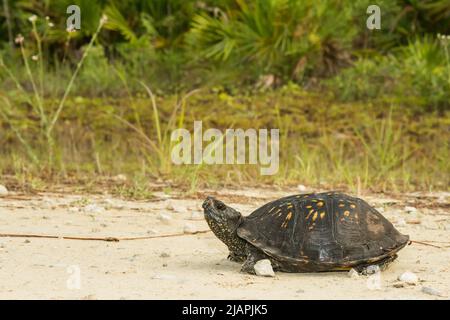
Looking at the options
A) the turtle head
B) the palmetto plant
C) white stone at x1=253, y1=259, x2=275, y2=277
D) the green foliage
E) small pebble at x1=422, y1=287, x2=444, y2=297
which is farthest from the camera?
the palmetto plant

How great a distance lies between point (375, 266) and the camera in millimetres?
4367

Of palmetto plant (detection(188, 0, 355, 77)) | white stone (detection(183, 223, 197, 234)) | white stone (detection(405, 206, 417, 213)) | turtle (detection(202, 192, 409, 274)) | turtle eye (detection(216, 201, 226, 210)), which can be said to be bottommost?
white stone (detection(405, 206, 417, 213))

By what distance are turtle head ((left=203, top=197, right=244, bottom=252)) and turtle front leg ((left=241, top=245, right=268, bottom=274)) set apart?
0.40 feet

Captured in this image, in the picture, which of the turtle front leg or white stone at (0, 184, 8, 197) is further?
white stone at (0, 184, 8, 197)

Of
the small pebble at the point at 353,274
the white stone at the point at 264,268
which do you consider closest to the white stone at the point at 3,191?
the white stone at the point at 264,268

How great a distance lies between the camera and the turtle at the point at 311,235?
4344 millimetres

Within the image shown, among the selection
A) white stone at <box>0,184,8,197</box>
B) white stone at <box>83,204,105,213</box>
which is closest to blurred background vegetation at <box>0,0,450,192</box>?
white stone at <box>0,184,8,197</box>

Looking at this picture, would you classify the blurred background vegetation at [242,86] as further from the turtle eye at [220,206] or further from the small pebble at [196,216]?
the turtle eye at [220,206]

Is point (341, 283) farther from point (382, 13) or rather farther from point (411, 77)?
point (382, 13)

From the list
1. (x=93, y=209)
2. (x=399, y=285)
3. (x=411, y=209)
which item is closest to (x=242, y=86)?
(x=411, y=209)

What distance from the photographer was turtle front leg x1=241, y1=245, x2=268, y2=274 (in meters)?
4.41

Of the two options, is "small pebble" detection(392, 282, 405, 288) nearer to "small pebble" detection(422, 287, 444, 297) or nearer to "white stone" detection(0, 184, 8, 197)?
"small pebble" detection(422, 287, 444, 297)

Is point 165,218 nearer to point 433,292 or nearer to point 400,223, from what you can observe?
point 400,223

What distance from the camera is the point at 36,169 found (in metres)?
8.83
